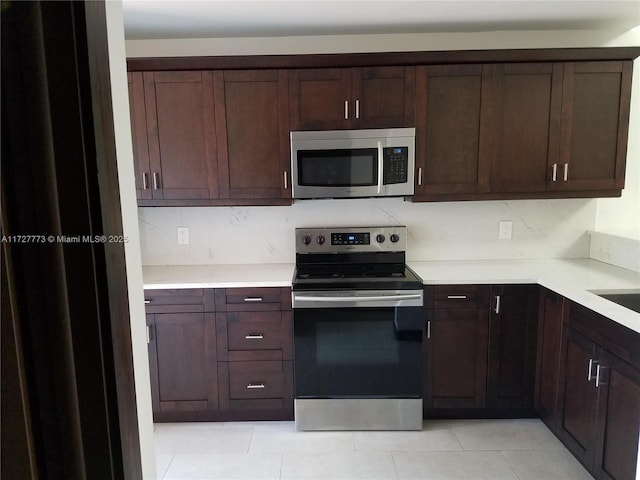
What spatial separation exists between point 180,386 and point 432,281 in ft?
5.32

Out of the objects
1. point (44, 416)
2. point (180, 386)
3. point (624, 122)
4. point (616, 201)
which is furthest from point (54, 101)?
point (616, 201)

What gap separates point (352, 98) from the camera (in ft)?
8.13

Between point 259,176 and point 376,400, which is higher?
point 259,176

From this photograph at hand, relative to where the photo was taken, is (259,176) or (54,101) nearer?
(54,101)

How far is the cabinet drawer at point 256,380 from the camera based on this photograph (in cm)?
250

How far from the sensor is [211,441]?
7.97 feet

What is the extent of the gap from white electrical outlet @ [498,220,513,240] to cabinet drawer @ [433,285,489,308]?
0.65m

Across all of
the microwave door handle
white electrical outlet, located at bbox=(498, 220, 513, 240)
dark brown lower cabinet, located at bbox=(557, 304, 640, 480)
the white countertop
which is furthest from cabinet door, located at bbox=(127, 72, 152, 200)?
dark brown lower cabinet, located at bbox=(557, 304, 640, 480)

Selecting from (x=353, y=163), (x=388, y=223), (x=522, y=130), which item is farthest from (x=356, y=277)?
(x=522, y=130)

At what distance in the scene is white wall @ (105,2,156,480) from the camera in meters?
0.67

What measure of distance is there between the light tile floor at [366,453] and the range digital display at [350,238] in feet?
3.83

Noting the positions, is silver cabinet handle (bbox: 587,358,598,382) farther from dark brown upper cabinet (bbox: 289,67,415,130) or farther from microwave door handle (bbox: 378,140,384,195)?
dark brown upper cabinet (bbox: 289,67,415,130)

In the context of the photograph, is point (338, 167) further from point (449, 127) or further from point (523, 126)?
point (523, 126)

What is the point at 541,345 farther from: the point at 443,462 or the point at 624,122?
the point at 624,122
